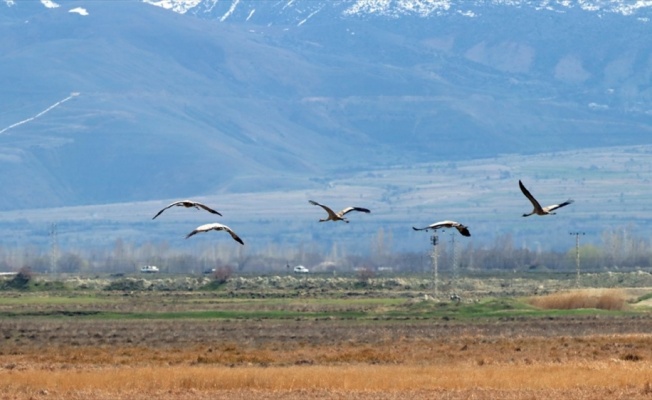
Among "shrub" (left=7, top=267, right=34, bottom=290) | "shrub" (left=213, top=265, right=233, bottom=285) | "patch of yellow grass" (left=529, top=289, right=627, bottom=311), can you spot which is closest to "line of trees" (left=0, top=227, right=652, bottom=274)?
"shrub" (left=213, top=265, right=233, bottom=285)

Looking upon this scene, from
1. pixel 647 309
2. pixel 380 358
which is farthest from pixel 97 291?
pixel 380 358

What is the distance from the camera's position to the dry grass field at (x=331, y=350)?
116 ft

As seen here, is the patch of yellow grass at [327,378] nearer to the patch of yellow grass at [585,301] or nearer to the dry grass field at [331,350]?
the dry grass field at [331,350]

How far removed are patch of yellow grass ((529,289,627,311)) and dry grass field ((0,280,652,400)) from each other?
0.24ft

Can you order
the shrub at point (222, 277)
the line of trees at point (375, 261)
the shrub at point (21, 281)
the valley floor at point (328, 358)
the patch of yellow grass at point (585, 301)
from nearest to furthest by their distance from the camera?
the valley floor at point (328, 358)
the patch of yellow grass at point (585, 301)
the shrub at point (21, 281)
the shrub at point (222, 277)
the line of trees at point (375, 261)

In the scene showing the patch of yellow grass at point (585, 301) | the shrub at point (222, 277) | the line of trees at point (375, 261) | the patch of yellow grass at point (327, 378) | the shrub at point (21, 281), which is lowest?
the patch of yellow grass at point (327, 378)

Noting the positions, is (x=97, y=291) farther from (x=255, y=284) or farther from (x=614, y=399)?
(x=614, y=399)

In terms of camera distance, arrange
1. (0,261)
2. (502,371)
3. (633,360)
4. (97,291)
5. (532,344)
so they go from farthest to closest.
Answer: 1. (0,261)
2. (97,291)
3. (532,344)
4. (633,360)
5. (502,371)

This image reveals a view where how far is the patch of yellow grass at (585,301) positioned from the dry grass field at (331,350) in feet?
0.24

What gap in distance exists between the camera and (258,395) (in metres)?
34.3

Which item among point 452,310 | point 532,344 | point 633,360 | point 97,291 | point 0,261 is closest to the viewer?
point 633,360

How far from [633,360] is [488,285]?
192 ft

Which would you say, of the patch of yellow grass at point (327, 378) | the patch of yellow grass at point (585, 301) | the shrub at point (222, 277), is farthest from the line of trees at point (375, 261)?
the patch of yellow grass at point (327, 378)

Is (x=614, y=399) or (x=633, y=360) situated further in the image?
(x=633, y=360)
